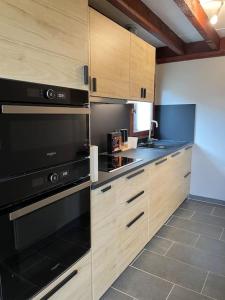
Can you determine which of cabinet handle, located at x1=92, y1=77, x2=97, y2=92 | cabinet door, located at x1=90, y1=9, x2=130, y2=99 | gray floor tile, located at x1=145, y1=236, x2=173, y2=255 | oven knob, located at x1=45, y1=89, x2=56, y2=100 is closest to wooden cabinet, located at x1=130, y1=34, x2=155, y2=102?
cabinet door, located at x1=90, y1=9, x2=130, y2=99

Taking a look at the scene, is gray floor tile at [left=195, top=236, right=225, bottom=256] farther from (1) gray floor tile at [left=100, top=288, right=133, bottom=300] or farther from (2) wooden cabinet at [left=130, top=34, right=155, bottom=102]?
(2) wooden cabinet at [left=130, top=34, right=155, bottom=102]

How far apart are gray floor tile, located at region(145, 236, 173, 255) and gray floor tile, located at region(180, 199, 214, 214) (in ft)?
3.31

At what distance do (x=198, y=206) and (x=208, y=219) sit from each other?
0.41 m

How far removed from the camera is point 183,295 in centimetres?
175

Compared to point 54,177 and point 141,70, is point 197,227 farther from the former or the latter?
point 54,177

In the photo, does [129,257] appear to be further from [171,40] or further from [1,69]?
[171,40]

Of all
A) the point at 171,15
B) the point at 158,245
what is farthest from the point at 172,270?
the point at 171,15

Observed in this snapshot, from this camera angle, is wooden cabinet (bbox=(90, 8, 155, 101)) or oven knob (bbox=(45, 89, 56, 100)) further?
wooden cabinet (bbox=(90, 8, 155, 101))

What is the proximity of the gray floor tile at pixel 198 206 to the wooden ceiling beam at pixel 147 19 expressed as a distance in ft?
7.27

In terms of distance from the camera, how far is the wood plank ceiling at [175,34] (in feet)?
6.31

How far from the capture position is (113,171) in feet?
5.71

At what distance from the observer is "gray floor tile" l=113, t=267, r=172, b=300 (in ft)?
5.73

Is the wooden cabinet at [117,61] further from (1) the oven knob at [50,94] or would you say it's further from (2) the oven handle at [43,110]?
(1) the oven knob at [50,94]

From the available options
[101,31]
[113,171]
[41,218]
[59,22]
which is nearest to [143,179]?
[113,171]
